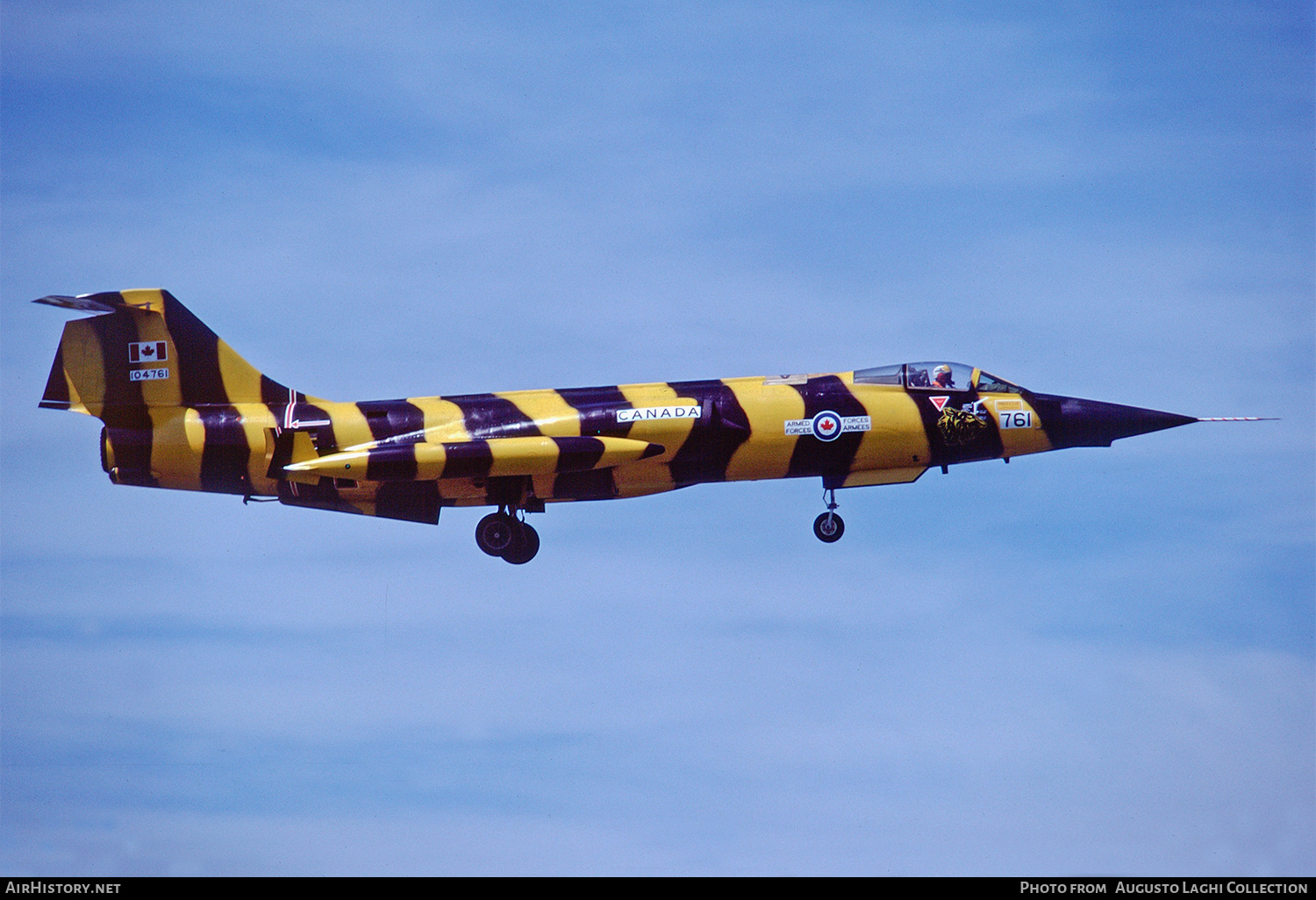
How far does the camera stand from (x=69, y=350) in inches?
1580

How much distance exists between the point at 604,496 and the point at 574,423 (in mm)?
1980

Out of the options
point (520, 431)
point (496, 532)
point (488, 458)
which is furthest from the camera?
point (496, 532)

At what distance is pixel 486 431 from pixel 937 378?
9.76 m

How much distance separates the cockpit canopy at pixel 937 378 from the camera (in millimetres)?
38812

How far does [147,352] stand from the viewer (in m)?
40.3

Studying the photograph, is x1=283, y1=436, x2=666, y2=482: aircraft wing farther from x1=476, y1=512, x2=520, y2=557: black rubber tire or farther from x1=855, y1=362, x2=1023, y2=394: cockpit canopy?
x1=855, y1=362, x2=1023, y2=394: cockpit canopy

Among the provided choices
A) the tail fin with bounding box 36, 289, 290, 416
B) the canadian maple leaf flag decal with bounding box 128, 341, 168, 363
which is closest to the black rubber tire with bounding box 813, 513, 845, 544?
the tail fin with bounding box 36, 289, 290, 416

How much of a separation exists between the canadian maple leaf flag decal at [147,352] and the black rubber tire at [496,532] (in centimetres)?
808

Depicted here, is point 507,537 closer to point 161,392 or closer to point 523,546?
point 523,546

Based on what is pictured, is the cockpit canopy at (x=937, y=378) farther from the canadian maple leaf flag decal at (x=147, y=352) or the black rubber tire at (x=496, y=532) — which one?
the canadian maple leaf flag decal at (x=147, y=352)

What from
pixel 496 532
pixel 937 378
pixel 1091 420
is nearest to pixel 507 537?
pixel 496 532
